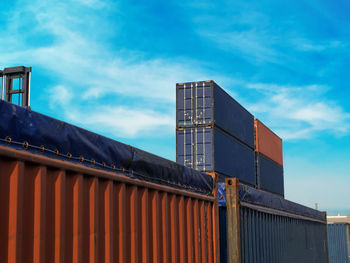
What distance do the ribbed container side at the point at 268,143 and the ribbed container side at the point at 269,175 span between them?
1.19ft

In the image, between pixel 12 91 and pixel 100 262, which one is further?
pixel 12 91

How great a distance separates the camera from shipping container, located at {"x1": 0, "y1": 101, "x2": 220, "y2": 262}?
3.74 m

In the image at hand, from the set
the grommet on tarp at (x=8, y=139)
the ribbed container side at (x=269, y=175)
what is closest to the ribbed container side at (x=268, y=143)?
the ribbed container side at (x=269, y=175)

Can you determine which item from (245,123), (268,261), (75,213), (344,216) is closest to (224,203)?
(268,261)

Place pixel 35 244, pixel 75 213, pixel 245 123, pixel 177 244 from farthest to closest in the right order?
1. pixel 245 123
2. pixel 177 244
3. pixel 75 213
4. pixel 35 244

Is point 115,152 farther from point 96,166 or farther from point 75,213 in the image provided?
point 75,213

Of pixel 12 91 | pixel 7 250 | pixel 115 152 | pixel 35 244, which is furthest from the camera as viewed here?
pixel 12 91

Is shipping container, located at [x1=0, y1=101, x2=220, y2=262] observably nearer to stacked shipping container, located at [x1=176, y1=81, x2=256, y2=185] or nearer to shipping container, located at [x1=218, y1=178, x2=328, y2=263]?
shipping container, located at [x1=218, y1=178, x2=328, y2=263]

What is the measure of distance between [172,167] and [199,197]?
0.94 meters

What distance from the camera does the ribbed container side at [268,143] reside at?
24.5 meters

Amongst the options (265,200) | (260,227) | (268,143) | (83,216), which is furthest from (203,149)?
(83,216)

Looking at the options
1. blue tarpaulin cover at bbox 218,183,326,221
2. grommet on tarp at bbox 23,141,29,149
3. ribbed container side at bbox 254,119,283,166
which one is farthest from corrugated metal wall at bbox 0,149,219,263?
ribbed container side at bbox 254,119,283,166

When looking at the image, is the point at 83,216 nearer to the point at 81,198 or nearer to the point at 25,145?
the point at 81,198

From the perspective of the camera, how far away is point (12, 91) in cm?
1174
